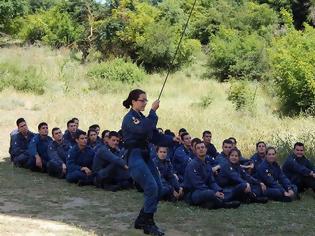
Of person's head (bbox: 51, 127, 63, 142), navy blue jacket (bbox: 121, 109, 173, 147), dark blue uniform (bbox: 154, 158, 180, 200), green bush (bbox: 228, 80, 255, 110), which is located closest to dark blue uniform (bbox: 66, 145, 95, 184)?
person's head (bbox: 51, 127, 63, 142)

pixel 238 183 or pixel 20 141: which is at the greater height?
pixel 238 183

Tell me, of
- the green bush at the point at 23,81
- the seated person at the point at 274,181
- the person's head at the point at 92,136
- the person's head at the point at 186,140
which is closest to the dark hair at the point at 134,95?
the seated person at the point at 274,181

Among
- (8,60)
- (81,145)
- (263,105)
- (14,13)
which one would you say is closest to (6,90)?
(8,60)

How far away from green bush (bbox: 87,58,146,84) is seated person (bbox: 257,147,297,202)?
14.8 meters

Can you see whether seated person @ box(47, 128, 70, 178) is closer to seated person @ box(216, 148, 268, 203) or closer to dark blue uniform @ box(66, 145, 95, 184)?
dark blue uniform @ box(66, 145, 95, 184)

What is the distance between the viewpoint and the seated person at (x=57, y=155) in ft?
30.0

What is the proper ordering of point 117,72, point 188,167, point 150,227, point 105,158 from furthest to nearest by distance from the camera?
point 117,72
point 105,158
point 188,167
point 150,227

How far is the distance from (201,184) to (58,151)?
3.16 metres

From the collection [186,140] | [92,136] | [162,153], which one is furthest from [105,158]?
[186,140]

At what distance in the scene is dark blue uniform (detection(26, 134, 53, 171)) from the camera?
9.58m

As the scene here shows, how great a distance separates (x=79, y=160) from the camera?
8.89 m

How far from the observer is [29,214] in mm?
6762

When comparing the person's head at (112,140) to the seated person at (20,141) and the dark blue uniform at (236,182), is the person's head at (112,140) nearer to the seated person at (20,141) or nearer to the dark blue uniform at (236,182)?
the dark blue uniform at (236,182)

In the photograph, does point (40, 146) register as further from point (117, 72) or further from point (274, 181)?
point (117, 72)
